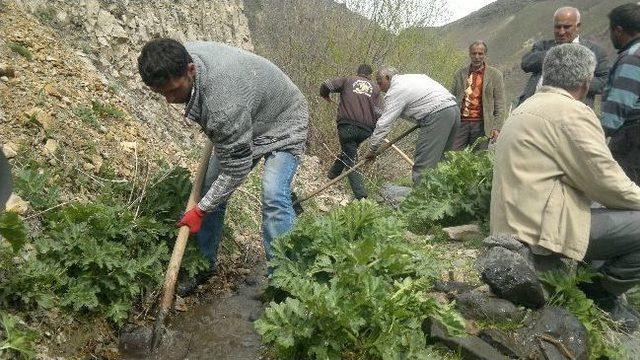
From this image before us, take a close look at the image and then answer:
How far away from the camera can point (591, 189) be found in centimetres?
306

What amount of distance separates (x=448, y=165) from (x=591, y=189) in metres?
1.91

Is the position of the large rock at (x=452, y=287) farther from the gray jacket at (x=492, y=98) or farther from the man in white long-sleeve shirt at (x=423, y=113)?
the gray jacket at (x=492, y=98)

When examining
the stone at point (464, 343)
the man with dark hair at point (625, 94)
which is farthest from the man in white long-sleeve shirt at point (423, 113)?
the stone at point (464, 343)

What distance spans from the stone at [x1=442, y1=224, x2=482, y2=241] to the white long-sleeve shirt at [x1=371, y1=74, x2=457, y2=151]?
1757 millimetres

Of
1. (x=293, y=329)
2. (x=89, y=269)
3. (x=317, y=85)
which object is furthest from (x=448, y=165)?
(x=317, y=85)

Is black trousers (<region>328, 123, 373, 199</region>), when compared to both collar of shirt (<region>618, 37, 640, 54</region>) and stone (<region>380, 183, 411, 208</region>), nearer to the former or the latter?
stone (<region>380, 183, 411, 208</region>)

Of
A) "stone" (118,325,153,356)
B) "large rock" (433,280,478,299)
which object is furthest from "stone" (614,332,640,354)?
"stone" (118,325,153,356)

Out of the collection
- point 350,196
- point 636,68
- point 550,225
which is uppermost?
point 636,68

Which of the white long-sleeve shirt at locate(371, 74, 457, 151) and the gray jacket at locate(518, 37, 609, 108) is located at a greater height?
the gray jacket at locate(518, 37, 609, 108)

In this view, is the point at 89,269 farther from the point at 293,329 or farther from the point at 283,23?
the point at 283,23

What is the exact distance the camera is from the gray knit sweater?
334cm

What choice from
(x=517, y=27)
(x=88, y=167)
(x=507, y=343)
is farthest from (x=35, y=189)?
(x=517, y=27)

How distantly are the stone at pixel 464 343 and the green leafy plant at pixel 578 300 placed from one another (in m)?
0.61

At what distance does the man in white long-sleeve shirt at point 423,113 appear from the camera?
6020mm
